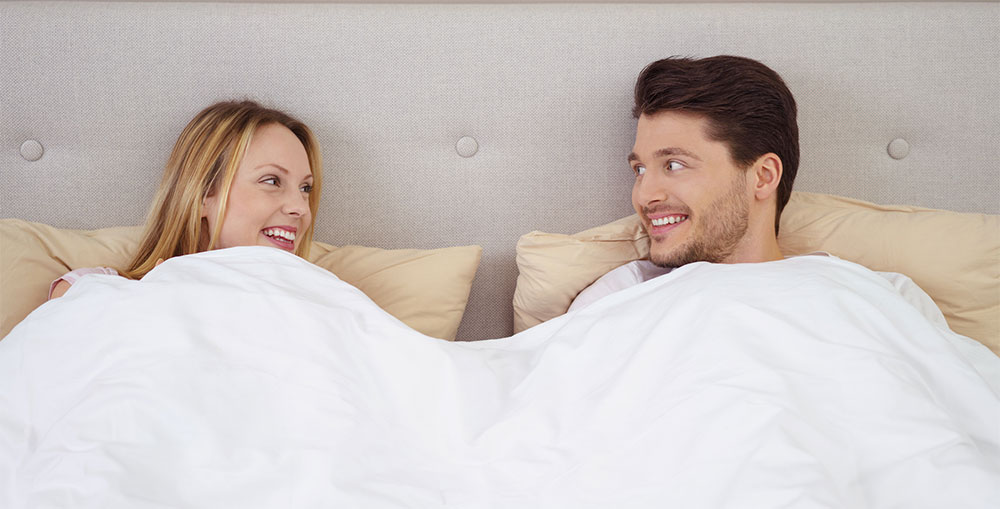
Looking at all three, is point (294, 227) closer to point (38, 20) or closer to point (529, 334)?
point (529, 334)

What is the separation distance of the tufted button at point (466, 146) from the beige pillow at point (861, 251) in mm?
269

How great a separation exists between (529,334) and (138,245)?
85 centimetres

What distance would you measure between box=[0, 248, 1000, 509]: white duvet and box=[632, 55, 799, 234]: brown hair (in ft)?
1.20

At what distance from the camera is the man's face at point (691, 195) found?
4.60 ft

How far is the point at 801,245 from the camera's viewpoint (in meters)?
1.52

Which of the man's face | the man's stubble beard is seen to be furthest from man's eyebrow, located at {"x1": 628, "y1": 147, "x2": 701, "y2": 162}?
A: the man's stubble beard

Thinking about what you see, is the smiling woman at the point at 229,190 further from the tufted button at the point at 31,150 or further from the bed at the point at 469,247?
the tufted button at the point at 31,150

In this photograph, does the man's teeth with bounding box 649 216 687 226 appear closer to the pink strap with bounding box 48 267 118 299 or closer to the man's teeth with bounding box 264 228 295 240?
the man's teeth with bounding box 264 228 295 240

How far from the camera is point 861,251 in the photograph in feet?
4.76

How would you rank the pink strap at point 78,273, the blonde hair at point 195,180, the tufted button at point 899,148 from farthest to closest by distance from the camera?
1. the tufted button at point 899,148
2. the blonde hair at point 195,180
3. the pink strap at point 78,273

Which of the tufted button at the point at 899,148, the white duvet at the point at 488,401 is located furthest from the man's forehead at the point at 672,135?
the tufted button at the point at 899,148

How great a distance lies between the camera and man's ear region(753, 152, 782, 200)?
1447mm

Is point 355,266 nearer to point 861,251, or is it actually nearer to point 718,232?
point 718,232

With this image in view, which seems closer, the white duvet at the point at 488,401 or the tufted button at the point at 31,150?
the white duvet at the point at 488,401
